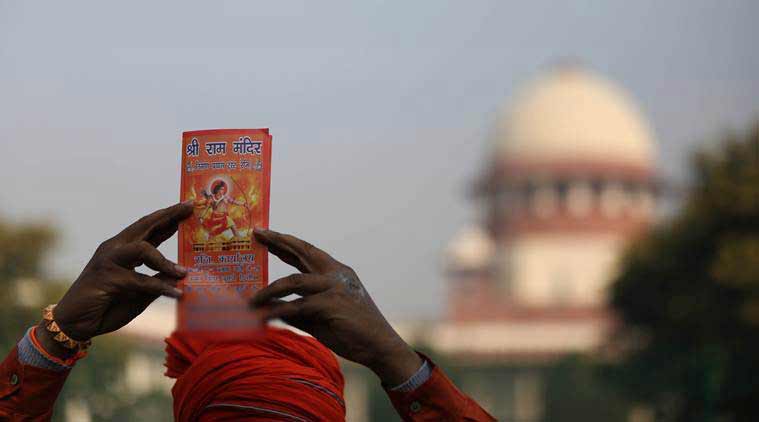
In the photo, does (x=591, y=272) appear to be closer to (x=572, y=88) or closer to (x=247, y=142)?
(x=572, y=88)

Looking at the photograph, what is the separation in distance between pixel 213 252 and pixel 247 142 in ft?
0.50

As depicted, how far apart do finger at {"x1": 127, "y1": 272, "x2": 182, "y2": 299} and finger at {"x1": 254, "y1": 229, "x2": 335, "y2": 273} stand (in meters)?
0.14

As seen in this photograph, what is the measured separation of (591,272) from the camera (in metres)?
54.6

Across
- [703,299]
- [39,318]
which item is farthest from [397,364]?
[703,299]

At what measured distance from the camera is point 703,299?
75.2 feet

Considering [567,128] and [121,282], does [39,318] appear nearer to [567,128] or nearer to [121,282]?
[121,282]

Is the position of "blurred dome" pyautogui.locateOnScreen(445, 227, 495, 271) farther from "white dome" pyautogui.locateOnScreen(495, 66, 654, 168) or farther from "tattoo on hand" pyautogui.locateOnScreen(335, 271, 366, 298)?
"tattoo on hand" pyautogui.locateOnScreen(335, 271, 366, 298)

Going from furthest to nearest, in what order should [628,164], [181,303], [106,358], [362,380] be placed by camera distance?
[628,164] → [362,380] → [106,358] → [181,303]

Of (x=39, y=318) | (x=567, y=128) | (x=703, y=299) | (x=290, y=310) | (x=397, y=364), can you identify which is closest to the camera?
(x=290, y=310)

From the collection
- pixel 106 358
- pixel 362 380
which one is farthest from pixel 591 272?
pixel 106 358

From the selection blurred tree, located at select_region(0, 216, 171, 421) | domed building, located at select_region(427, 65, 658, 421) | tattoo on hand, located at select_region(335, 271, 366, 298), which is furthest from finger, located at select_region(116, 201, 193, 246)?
domed building, located at select_region(427, 65, 658, 421)

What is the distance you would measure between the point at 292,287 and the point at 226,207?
155 mm

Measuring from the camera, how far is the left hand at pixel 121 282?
198 centimetres

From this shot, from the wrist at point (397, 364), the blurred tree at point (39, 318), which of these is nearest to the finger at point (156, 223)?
the wrist at point (397, 364)
